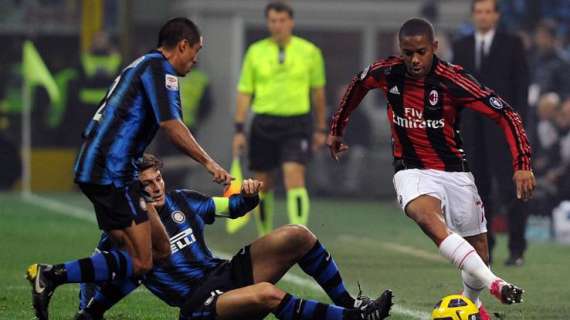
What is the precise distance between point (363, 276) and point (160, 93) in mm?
4217

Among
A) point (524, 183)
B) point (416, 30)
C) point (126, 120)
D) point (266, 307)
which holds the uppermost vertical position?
point (416, 30)

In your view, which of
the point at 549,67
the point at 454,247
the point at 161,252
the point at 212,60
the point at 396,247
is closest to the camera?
the point at 161,252

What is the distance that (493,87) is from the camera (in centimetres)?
1363

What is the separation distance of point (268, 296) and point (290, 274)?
158 inches

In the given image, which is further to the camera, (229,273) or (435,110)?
(435,110)

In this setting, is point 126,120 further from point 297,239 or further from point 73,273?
point 297,239

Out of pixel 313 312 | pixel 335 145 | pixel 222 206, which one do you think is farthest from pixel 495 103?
pixel 313 312

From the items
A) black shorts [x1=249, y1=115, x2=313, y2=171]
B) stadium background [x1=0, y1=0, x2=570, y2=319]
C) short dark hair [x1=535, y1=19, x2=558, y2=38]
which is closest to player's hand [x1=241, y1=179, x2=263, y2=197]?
black shorts [x1=249, y1=115, x2=313, y2=171]

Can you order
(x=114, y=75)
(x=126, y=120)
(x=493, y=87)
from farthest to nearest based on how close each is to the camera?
(x=114, y=75) < (x=493, y=87) < (x=126, y=120)

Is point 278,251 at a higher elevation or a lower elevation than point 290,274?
higher

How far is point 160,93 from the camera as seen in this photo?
817cm

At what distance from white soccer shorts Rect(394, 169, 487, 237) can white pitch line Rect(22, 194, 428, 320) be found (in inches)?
23.9

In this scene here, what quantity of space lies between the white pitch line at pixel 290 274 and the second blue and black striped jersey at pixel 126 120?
2122 mm

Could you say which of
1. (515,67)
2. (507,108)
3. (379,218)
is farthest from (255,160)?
(507,108)
